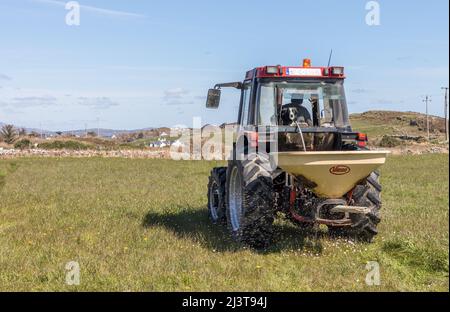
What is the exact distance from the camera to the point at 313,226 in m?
9.45

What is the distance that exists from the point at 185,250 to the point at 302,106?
298 cm

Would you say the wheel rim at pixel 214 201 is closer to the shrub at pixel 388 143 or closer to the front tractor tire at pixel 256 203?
the front tractor tire at pixel 256 203

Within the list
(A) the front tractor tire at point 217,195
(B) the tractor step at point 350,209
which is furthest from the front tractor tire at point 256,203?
(A) the front tractor tire at point 217,195

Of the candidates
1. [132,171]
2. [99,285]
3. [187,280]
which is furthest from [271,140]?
[132,171]

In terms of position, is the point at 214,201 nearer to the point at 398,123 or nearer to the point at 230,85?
the point at 230,85

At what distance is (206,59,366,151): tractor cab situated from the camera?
25.8ft

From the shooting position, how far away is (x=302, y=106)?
327 inches

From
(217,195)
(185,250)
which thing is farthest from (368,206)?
(217,195)

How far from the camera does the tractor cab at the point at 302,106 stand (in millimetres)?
7879

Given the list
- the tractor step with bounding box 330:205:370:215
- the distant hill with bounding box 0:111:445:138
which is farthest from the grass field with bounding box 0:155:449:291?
the distant hill with bounding box 0:111:445:138

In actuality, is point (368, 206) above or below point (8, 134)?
above

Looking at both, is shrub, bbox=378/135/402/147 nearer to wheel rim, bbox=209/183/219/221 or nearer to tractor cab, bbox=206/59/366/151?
wheel rim, bbox=209/183/219/221
